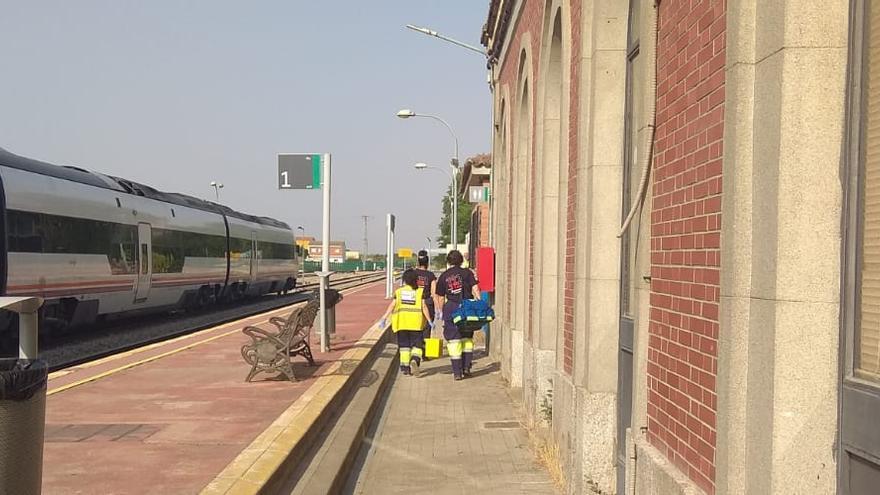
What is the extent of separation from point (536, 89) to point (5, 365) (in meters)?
7.89

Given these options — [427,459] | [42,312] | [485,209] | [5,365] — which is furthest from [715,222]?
[485,209]

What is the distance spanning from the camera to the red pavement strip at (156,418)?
19.2 feet

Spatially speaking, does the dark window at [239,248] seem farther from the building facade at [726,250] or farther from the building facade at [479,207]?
the building facade at [726,250]

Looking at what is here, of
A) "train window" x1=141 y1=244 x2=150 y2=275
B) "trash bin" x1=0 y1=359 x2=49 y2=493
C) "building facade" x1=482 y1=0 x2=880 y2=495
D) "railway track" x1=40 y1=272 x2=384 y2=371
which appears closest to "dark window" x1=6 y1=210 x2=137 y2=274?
"train window" x1=141 y1=244 x2=150 y2=275

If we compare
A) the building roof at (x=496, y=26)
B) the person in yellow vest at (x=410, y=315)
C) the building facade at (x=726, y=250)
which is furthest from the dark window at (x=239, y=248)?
the building facade at (x=726, y=250)

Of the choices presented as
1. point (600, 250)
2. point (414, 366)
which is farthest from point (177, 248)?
point (600, 250)

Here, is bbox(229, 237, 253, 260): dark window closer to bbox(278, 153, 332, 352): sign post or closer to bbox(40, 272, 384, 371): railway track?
bbox(40, 272, 384, 371): railway track

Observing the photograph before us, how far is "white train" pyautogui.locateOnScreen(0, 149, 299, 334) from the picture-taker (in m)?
15.6

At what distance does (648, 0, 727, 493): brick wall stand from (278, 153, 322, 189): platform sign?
8907mm

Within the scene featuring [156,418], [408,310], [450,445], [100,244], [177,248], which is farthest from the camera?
[177,248]

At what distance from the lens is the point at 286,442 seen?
6.79 m

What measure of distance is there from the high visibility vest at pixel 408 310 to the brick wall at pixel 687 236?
26.3 feet

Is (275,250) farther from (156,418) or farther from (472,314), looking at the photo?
(156,418)

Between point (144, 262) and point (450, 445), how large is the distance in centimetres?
1490
